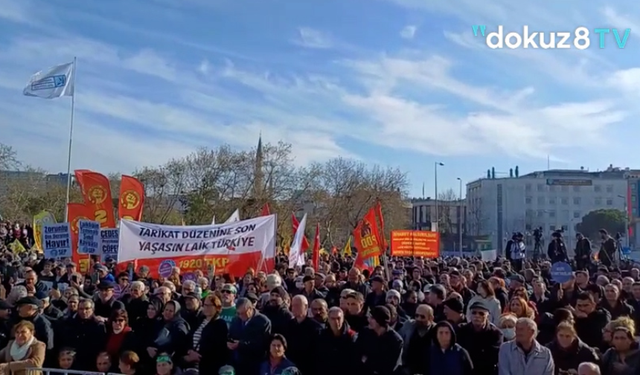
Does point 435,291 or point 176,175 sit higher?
point 176,175

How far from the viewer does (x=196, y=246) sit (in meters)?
13.3

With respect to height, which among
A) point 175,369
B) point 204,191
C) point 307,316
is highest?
point 204,191

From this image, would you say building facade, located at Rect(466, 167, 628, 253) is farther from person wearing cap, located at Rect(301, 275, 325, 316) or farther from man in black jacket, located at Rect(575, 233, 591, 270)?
person wearing cap, located at Rect(301, 275, 325, 316)

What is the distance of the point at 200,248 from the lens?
13.4 m

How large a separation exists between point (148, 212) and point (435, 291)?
1570 inches

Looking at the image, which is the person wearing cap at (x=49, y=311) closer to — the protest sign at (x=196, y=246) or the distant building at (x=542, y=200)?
the protest sign at (x=196, y=246)

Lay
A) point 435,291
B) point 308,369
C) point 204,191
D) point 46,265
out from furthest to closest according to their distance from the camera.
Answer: point 204,191, point 46,265, point 435,291, point 308,369

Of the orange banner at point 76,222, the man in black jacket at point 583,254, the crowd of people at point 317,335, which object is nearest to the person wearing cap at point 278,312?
the crowd of people at point 317,335

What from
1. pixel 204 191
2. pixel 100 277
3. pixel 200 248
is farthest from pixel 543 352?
pixel 204 191

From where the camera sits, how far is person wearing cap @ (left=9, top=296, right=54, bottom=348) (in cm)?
863

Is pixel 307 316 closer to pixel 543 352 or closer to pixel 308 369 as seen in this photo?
pixel 308 369

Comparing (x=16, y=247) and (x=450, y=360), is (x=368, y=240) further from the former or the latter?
(x=16, y=247)

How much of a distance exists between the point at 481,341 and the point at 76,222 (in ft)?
41.2

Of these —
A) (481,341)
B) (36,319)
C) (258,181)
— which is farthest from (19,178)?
(481,341)
